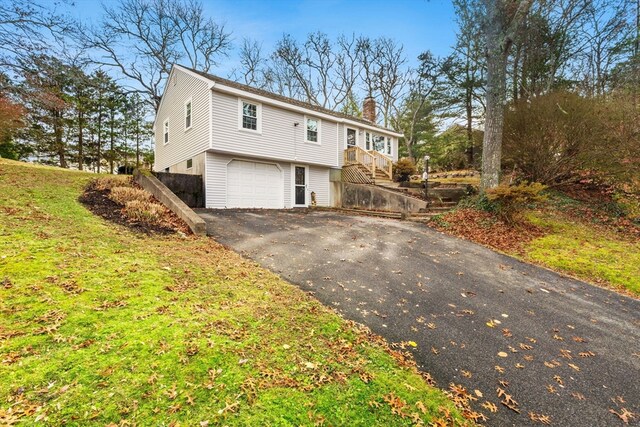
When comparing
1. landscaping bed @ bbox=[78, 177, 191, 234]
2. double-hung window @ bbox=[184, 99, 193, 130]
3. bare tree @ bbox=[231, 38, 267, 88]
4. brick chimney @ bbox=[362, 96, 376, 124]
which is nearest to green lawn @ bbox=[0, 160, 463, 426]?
landscaping bed @ bbox=[78, 177, 191, 234]

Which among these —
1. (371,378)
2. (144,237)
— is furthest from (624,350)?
(144,237)

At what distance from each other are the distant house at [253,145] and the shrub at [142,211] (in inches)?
184

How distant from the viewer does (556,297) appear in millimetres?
5016

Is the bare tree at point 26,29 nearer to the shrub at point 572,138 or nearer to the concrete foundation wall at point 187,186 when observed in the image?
the concrete foundation wall at point 187,186

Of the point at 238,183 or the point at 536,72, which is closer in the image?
the point at 238,183

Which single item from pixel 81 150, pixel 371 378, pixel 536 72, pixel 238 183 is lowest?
pixel 371 378

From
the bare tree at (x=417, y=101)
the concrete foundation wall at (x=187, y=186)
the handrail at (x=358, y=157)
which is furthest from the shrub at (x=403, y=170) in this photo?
the concrete foundation wall at (x=187, y=186)

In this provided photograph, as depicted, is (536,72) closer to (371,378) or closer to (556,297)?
(556,297)

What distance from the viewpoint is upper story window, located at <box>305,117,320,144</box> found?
50.3 ft

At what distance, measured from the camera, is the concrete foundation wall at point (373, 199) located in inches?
486

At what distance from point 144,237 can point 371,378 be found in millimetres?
5239

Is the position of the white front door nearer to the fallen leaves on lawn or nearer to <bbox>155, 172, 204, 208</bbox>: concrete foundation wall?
<bbox>155, 172, 204, 208</bbox>: concrete foundation wall

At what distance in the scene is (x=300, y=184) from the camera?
15258 mm

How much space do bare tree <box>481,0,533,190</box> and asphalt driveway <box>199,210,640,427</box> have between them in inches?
167
